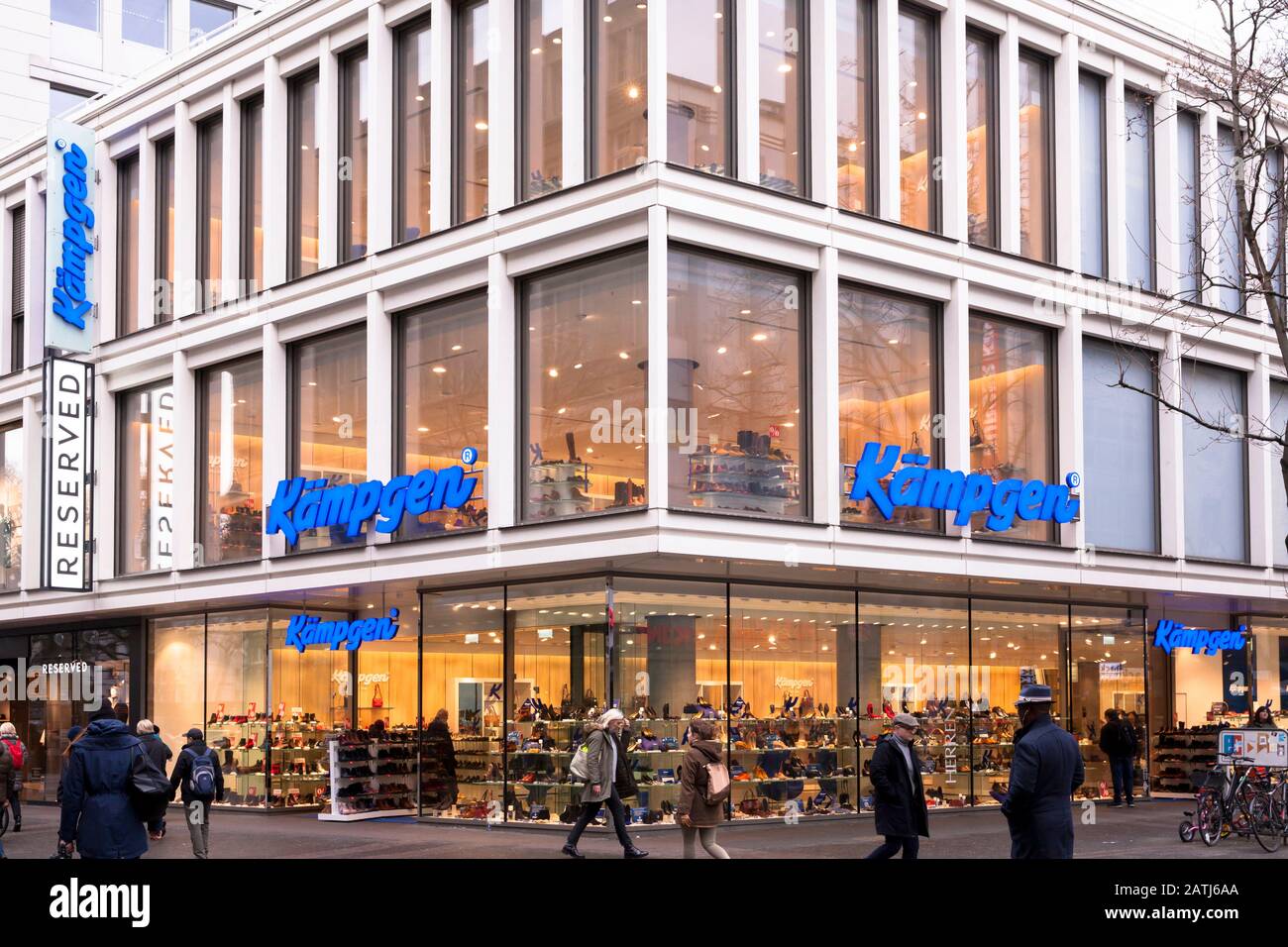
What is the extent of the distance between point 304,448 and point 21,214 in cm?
1422

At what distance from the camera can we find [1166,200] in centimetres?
3225

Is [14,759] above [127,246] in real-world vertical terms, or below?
below

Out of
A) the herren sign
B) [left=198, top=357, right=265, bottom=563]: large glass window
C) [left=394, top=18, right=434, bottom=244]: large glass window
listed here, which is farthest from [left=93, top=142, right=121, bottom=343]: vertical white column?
[left=394, top=18, right=434, bottom=244]: large glass window

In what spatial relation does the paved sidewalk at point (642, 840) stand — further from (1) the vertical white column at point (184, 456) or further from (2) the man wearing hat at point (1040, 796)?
(2) the man wearing hat at point (1040, 796)

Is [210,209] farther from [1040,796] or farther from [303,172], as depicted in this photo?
[1040,796]

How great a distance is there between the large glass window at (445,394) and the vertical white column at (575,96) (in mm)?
3054

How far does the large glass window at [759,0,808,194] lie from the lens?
2597 centimetres

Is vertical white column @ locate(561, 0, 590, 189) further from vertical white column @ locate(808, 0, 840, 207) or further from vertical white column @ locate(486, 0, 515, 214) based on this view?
vertical white column @ locate(808, 0, 840, 207)

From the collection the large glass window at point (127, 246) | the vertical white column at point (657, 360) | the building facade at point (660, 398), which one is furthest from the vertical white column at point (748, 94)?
the large glass window at point (127, 246)

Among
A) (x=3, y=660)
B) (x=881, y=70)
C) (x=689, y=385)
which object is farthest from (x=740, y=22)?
(x=3, y=660)

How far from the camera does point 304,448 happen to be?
30.4 meters

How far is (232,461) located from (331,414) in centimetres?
367

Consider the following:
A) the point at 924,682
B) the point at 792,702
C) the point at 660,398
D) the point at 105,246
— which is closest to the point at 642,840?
the point at 792,702
